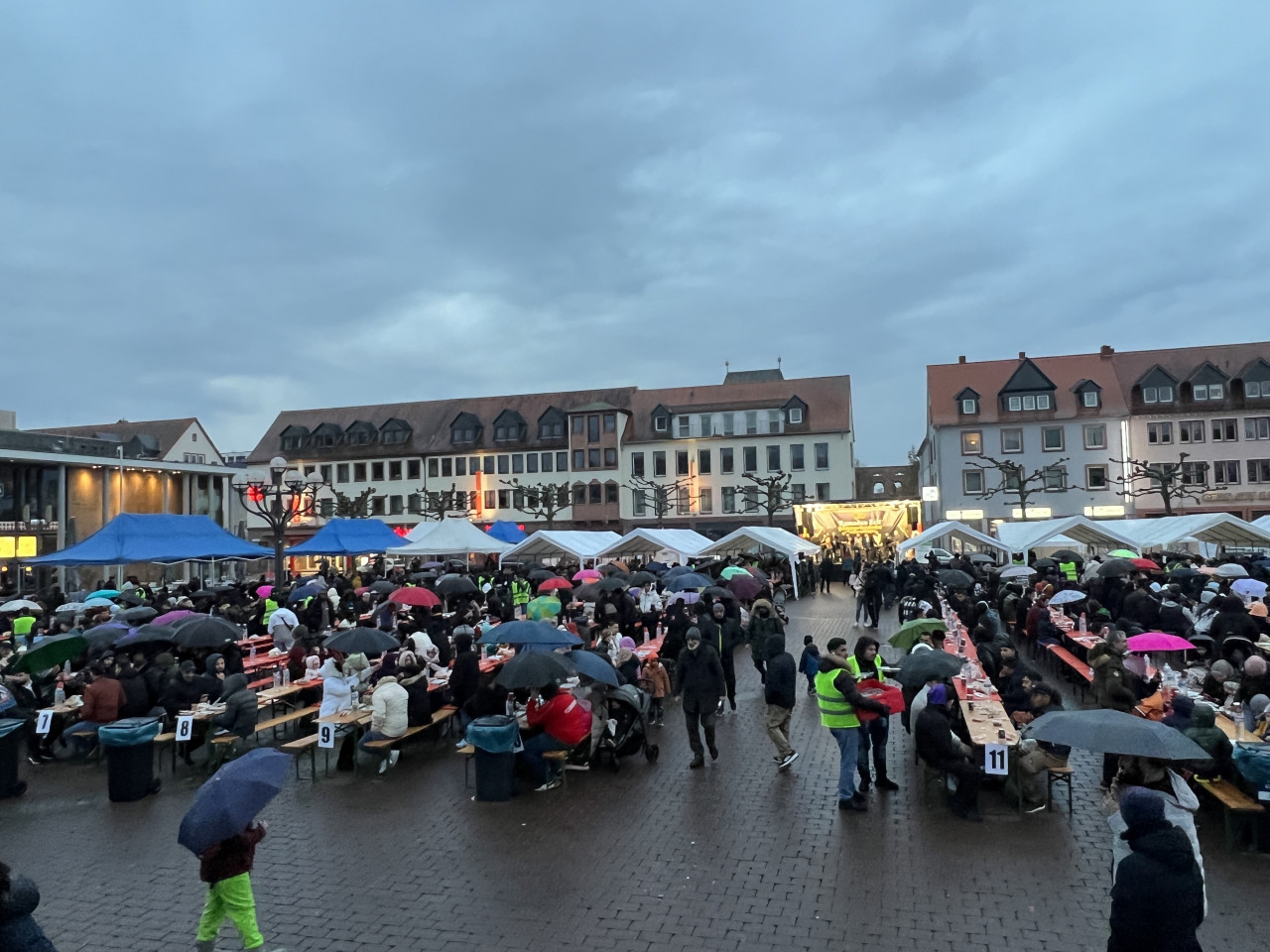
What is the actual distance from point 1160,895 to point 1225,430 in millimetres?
51485

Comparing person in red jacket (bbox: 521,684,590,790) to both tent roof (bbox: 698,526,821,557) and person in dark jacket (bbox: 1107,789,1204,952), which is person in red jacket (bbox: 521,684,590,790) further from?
tent roof (bbox: 698,526,821,557)

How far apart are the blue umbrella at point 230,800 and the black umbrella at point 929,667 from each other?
6.03 m

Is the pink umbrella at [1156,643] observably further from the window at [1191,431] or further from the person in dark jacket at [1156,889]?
the window at [1191,431]

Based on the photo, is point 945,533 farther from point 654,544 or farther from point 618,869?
point 618,869

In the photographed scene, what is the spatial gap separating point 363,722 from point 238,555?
723 inches

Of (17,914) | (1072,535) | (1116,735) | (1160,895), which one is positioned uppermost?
(1072,535)

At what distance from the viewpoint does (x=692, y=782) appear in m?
9.55

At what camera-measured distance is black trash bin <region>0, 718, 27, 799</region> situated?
940 cm

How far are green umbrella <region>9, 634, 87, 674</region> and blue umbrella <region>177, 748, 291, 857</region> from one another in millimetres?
8470

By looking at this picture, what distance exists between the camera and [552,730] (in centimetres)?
956

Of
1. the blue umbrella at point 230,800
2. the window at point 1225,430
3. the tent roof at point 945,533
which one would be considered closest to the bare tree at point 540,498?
the tent roof at point 945,533

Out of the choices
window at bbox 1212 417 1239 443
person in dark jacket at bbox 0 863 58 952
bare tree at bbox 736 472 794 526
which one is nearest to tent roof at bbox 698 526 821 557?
bare tree at bbox 736 472 794 526

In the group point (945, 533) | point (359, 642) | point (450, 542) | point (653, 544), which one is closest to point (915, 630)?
point (359, 642)

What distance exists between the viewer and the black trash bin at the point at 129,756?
29.9 ft
